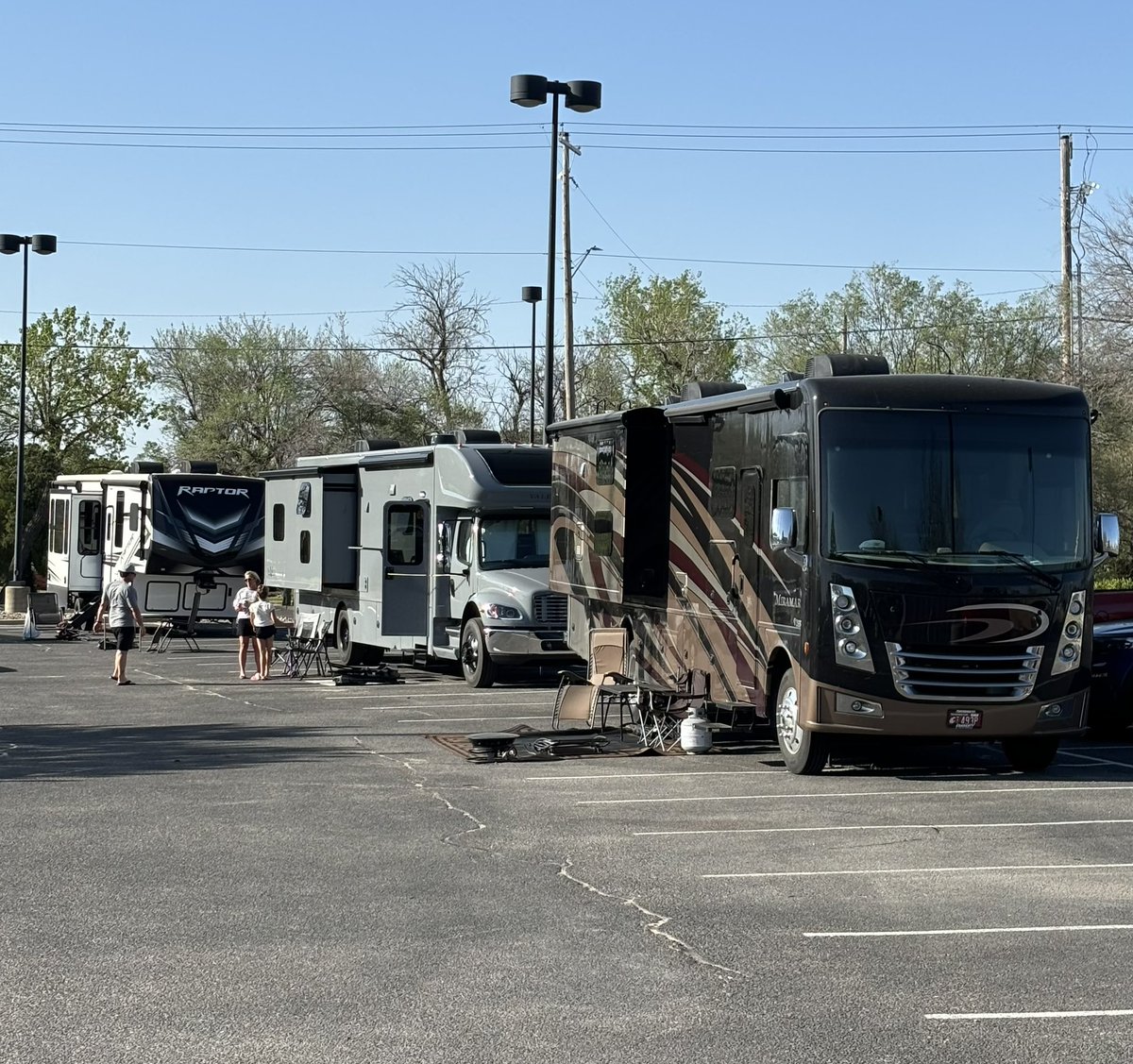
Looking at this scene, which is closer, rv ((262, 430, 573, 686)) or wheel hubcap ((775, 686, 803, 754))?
wheel hubcap ((775, 686, 803, 754))

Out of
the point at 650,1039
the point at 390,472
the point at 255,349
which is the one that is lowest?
the point at 650,1039

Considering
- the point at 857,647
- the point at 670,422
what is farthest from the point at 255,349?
the point at 857,647

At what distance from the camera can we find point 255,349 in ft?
213

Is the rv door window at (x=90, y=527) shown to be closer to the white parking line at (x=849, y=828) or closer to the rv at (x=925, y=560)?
the rv at (x=925, y=560)

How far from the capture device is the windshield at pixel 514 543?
23.7m

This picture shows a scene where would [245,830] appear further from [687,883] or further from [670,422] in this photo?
[670,422]

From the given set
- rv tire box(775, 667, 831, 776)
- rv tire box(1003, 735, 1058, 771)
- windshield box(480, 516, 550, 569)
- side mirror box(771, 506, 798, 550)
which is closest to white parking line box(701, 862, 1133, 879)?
rv tire box(775, 667, 831, 776)

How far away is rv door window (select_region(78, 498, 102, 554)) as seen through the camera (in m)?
37.2

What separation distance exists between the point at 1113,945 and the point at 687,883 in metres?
2.43

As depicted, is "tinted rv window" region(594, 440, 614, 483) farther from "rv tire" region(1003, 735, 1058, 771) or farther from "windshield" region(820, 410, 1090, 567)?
"rv tire" region(1003, 735, 1058, 771)

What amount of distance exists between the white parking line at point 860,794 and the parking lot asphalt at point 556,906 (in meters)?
0.06

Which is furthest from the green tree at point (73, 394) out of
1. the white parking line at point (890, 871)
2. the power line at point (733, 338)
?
the white parking line at point (890, 871)

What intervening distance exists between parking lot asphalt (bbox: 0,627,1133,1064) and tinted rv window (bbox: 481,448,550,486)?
792cm

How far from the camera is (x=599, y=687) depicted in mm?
17406
